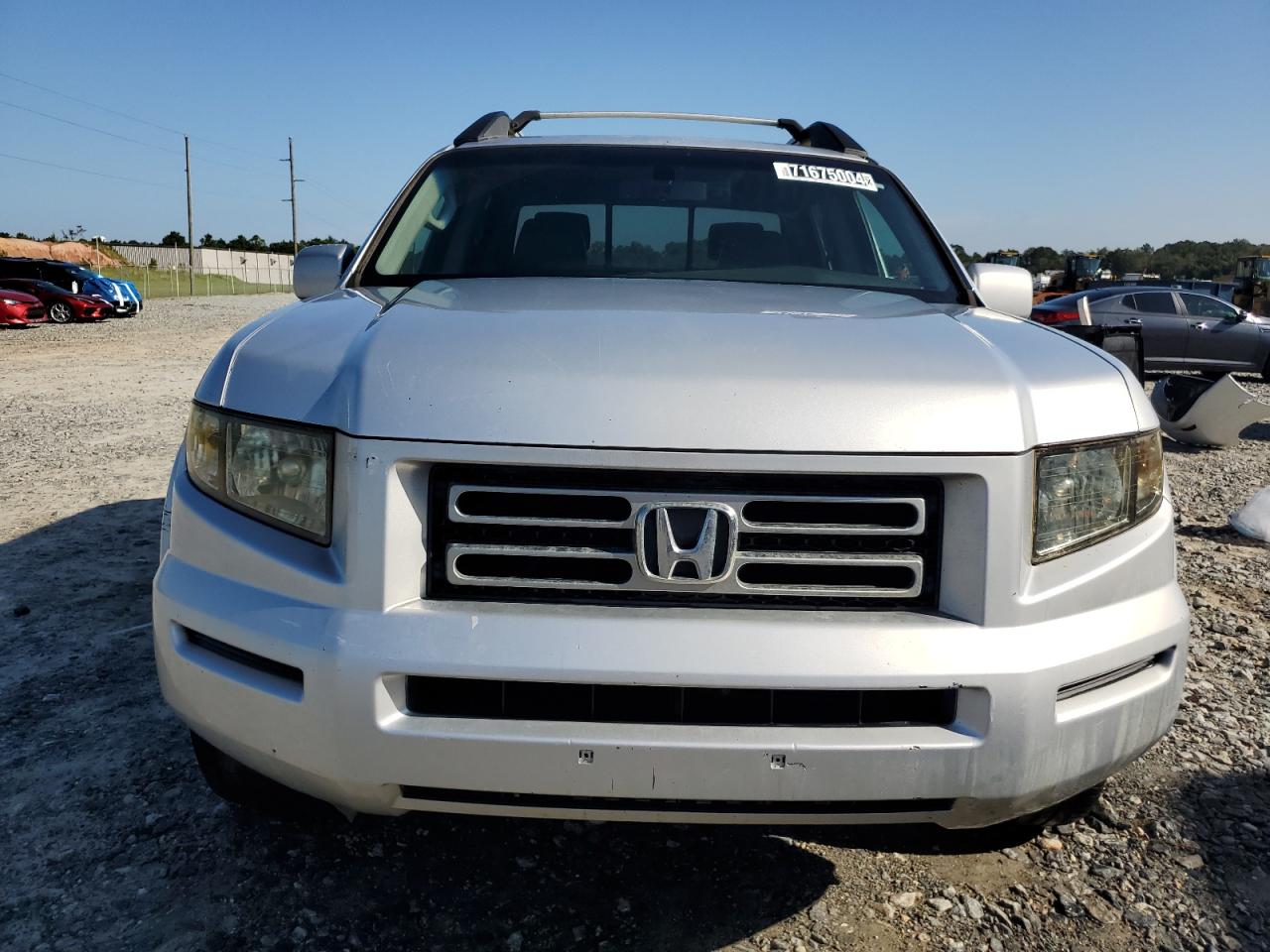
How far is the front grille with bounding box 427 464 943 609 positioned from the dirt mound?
68250 millimetres

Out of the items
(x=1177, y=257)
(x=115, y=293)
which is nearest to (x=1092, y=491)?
(x=115, y=293)

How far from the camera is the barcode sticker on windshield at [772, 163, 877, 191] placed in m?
3.28

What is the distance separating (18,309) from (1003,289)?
2459cm

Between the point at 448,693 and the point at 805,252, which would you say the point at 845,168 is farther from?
the point at 448,693

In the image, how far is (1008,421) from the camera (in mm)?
1799

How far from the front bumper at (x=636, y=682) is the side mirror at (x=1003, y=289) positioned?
1304mm

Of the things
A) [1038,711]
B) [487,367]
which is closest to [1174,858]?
[1038,711]

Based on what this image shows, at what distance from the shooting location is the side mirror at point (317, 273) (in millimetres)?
2936

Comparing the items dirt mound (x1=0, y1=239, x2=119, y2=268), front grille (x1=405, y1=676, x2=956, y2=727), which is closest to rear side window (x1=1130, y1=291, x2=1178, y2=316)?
front grille (x1=405, y1=676, x2=956, y2=727)

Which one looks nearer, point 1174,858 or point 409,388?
point 409,388

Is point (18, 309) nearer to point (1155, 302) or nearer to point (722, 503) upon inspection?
point (1155, 302)

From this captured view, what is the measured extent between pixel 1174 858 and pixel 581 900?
148 cm

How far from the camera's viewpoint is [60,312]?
2428 cm

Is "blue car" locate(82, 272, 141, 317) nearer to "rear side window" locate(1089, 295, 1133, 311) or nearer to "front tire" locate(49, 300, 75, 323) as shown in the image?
"front tire" locate(49, 300, 75, 323)
